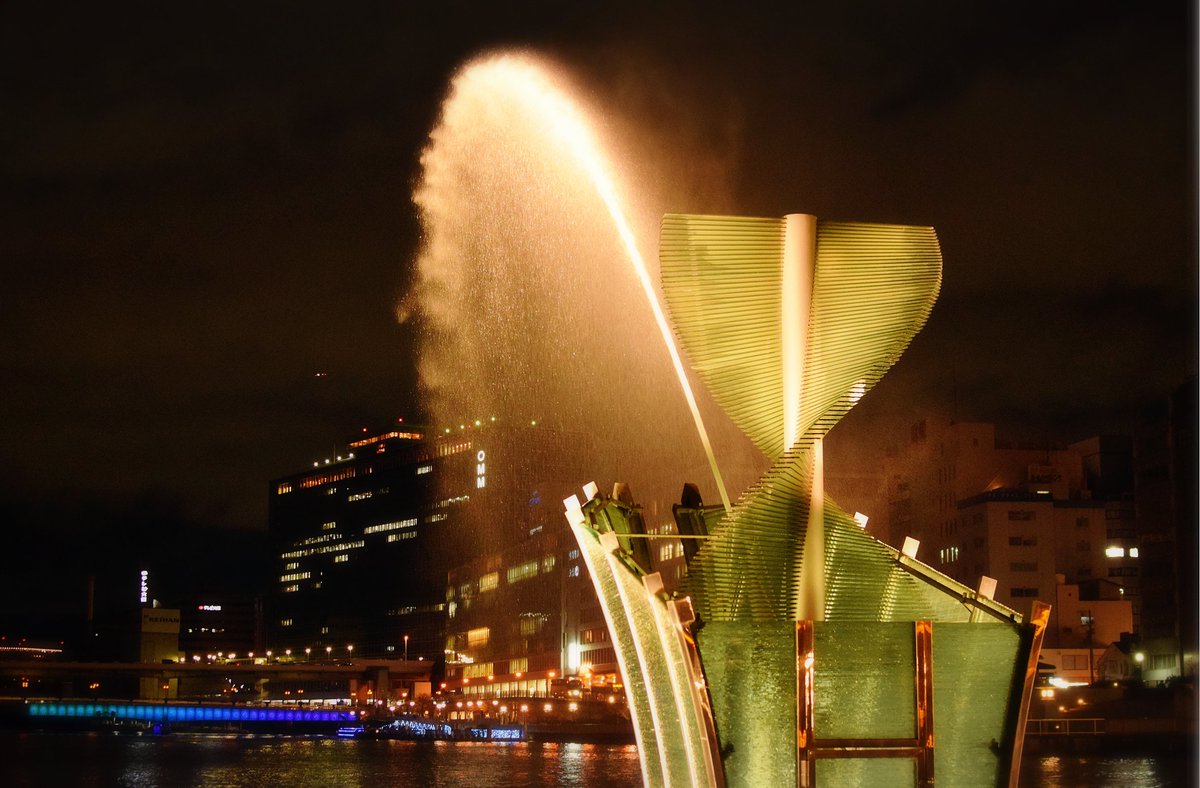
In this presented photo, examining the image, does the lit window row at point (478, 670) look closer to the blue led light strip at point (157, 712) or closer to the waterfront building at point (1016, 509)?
the blue led light strip at point (157, 712)

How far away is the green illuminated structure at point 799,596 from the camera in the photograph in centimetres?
2388

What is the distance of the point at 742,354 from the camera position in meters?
26.0

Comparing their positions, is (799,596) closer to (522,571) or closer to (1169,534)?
(1169,534)

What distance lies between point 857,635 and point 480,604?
160m

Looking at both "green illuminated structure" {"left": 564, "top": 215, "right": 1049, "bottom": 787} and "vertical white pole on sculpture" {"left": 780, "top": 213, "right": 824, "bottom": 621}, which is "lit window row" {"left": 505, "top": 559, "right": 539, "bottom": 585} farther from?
"vertical white pole on sculpture" {"left": 780, "top": 213, "right": 824, "bottom": 621}

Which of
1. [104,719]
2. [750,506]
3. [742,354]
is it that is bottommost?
[104,719]

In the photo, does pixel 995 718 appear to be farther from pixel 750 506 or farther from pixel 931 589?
pixel 750 506

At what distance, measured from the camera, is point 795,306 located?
2575 cm

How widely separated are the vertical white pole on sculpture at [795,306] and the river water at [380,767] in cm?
4293

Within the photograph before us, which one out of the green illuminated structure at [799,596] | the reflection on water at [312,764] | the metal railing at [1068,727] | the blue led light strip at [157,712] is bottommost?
the blue led light strip at [157,712]

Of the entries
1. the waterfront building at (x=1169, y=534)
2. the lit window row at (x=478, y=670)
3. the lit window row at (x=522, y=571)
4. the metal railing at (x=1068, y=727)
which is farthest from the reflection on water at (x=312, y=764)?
the lit window row at (x=478, y=670)

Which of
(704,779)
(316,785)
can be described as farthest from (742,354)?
(316,785)

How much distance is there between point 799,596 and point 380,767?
213 ft

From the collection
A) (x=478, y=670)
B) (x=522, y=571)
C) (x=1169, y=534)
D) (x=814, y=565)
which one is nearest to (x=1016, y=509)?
(x=1169, y=534)
